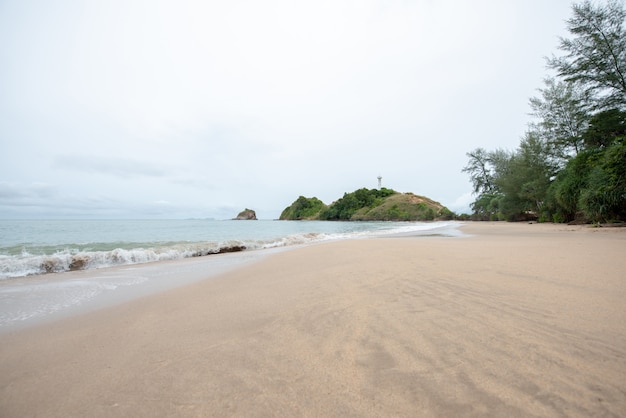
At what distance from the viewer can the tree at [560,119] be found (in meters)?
16.0

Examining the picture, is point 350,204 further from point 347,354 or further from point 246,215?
point 347,354

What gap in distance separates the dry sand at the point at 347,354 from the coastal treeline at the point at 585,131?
1143 centimetres

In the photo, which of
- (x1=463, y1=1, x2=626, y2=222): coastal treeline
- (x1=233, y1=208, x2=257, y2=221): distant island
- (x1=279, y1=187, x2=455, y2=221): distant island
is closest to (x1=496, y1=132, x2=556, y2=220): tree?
(x1=463, y1=1, x2=626, y2=222): coastal treeline

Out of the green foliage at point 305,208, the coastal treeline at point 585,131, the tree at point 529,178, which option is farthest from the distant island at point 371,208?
the coastal treeline at point 585,131

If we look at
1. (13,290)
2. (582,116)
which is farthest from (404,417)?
(582,116)

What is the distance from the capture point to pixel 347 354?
59.2 inches

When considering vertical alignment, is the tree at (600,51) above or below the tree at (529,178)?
above

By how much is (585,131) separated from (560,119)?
421cm

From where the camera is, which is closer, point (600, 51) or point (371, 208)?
point (600, 51)

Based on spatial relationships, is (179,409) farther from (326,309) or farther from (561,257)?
(561,257)

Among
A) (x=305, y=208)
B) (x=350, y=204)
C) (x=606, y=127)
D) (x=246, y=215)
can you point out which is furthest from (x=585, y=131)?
(x=246, y=215)

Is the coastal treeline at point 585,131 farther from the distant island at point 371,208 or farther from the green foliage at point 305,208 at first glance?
the green foliage at point 305,208

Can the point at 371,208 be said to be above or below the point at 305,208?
below

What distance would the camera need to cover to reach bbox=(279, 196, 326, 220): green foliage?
9462 centimetres
